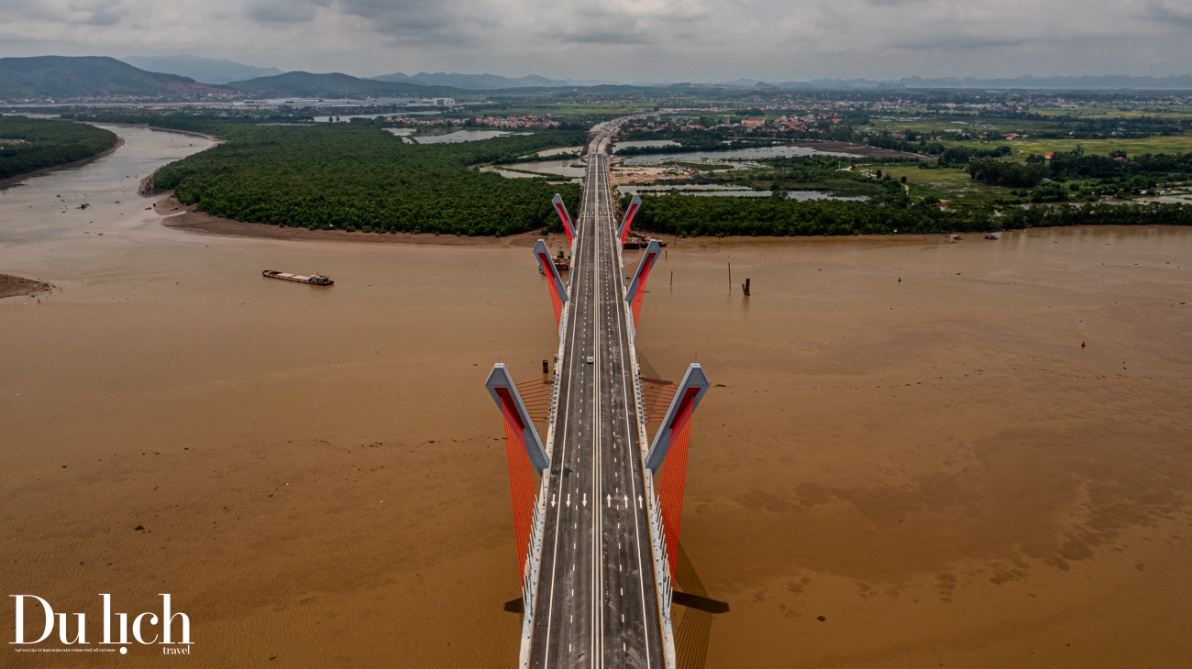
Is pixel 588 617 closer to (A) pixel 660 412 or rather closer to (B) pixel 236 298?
(A) pixel 660 412

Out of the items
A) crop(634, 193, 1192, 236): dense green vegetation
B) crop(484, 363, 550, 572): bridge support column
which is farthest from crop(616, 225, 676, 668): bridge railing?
crop(634, 193, 1192, 236): dense green vegetation

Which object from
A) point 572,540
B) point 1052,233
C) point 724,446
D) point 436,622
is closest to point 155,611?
point 436,622

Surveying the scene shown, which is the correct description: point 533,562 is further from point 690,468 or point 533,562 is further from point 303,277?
point 303,277

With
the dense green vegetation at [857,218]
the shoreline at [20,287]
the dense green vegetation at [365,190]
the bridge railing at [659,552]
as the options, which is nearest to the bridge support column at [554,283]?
the bridge railing at [659,552]

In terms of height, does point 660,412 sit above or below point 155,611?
above

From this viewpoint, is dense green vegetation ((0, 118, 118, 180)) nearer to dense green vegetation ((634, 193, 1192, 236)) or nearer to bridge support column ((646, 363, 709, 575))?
dense green vegetation ((634, 193, 1192, 236))

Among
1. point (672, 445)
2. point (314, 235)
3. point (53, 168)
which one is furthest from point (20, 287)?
point (53, 168)
